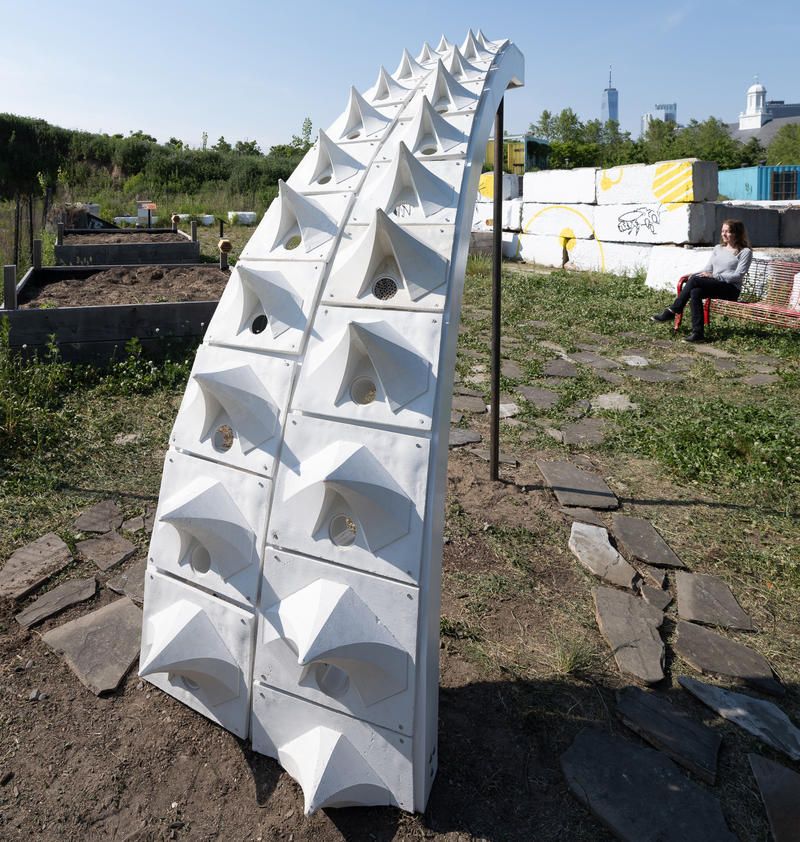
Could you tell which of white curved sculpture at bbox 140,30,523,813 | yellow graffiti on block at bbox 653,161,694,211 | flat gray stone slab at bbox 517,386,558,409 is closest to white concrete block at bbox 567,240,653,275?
yellow graffiti on block at bbox 653,161,694,211

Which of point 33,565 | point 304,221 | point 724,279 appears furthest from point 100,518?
point 724,279

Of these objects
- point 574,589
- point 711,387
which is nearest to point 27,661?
point 574,589

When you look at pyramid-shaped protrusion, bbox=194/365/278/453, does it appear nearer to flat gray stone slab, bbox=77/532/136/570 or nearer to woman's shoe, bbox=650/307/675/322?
flat gray stone slab, bbox=77/532/136/570

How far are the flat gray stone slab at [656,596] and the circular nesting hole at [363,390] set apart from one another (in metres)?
2.10

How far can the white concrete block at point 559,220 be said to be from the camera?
14.5 meters

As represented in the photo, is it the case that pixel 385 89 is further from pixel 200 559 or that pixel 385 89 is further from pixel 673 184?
pixel 673 184

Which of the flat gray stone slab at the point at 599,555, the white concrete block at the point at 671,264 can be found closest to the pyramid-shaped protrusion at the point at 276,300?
the flat gray stone slab at the point at 599,555

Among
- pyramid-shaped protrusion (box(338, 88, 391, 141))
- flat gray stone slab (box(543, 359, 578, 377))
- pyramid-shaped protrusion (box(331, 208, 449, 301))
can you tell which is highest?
pyramid-shaped protrusion (box(338, 88, 391, 141))

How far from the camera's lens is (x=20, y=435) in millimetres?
4938

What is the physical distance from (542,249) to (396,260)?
14.4 m

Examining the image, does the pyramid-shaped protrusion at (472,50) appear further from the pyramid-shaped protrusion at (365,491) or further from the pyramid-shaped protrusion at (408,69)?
the pyramid-shaped protrusion at (365,491)

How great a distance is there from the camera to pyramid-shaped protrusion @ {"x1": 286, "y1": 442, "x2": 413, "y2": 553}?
2016 millimetres

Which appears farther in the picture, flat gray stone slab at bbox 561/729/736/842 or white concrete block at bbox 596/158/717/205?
white concrete block at bbox 596/158/717/205

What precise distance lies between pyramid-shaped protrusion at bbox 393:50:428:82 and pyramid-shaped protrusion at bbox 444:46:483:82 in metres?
0.19
